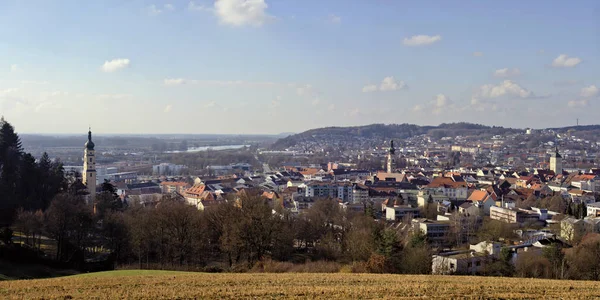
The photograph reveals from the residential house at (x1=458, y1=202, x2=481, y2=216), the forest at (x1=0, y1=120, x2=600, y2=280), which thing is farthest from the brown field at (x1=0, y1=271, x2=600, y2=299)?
the residential house at (x1=458, y1=202, x2=481, y2=216)

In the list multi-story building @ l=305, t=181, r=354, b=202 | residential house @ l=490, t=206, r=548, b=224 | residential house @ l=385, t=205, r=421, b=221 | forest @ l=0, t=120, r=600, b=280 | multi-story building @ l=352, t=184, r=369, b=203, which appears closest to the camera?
forest @ l=0, t=120, r=600, b=280

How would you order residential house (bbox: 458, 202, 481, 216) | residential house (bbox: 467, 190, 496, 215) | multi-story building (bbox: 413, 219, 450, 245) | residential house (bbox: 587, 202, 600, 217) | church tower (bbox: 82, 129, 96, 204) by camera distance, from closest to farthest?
1. multi-story building (bbox: 413, 219, 450, 245)
2. residential house (bbox: 587, 202, 600, 217)
3. residential house (bbox: 458, 202, 481, 216)
4. church tower (bbox: 82, 129, 96, 204)
5. residential house (bbox: 467, 190, 496, 215)

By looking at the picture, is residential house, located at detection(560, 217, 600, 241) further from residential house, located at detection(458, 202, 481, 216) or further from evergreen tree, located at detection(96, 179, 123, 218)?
evergreen tree, located at detection(96, 179, 123, 218)

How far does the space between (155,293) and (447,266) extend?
65.2 feet

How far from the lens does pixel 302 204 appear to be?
69.4 meters

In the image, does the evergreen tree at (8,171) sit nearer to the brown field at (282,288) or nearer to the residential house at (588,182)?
the brown field at (282,288)

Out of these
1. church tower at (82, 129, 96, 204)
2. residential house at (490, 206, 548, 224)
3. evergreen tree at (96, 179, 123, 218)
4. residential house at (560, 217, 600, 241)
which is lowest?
residential house at (490, 206, 548, 224)

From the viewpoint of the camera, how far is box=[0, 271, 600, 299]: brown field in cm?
1647

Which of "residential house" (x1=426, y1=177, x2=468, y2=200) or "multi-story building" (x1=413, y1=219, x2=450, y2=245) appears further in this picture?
"residential house" (x1=426, y1=177, x2=468, y2=200)

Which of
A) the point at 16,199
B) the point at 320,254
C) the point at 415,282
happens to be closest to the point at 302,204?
the point at 320,254

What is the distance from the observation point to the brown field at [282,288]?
1647 cm

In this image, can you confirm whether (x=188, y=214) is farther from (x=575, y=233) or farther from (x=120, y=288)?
(x=575, y=233)

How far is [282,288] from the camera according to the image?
58.6ft

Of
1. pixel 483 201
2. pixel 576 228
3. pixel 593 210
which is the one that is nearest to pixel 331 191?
pixel 483 201
